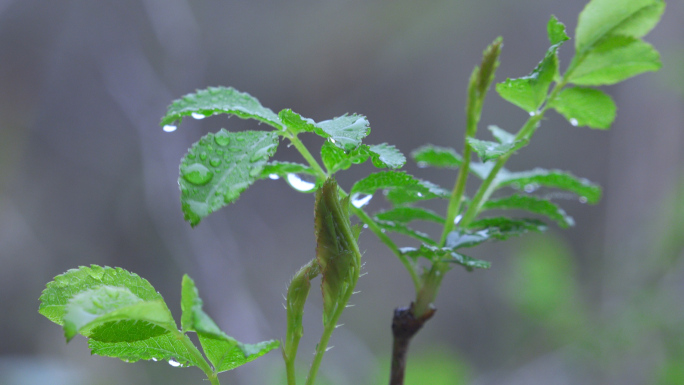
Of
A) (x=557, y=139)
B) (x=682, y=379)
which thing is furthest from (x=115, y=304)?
(x=557, y=139)

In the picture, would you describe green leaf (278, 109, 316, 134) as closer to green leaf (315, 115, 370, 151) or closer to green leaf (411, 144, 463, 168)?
green leaf (315, 115, 370, 151)

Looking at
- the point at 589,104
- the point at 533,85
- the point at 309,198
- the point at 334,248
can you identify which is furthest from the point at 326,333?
the point at 309,198

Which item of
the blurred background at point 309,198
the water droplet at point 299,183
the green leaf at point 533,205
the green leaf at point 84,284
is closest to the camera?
the green leaf at point 84,284

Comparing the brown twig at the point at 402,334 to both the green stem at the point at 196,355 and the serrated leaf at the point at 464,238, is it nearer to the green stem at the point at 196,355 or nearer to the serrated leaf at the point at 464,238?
the serrated leaf at the point at 464,238

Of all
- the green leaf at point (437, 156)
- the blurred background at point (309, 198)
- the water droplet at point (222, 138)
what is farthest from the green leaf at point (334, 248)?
the blurred background at point (309, 198)

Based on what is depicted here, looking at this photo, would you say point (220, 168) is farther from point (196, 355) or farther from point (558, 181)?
point (558, 181)
